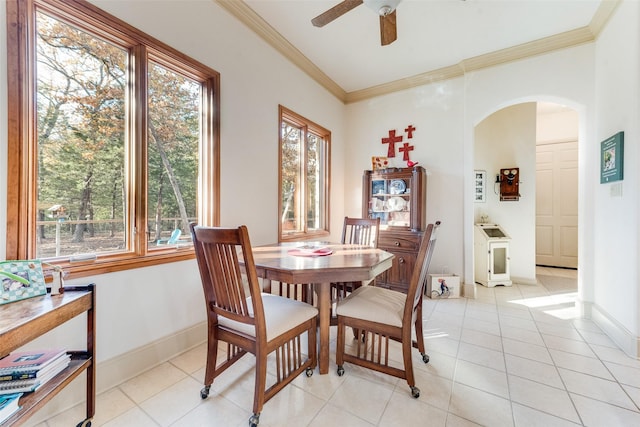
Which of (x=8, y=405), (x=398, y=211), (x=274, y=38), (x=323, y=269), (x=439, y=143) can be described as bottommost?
(x=8, y=405)

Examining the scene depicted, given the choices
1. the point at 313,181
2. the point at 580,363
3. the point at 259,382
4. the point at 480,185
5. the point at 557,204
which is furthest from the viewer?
the point at 557,204

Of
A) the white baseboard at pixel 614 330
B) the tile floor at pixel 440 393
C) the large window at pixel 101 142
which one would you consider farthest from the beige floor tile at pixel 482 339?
the large window at pixel 101 142

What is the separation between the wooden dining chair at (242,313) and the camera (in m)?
1.31

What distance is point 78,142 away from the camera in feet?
5.24

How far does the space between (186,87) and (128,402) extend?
7.37 feet

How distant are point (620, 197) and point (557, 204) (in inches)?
135

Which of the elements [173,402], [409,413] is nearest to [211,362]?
[173,402]

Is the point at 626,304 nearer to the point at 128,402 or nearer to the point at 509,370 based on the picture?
the point at 509,370

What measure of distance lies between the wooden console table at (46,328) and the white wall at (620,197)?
3576 millimetres

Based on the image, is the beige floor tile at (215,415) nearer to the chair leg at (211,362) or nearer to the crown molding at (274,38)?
the chair leg at (211,362)

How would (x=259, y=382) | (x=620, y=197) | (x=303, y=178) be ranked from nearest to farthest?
(x=259, y=382)
(x=620, y=197)
(x=303, y=178)

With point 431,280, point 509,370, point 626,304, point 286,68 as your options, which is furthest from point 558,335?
point 286,68

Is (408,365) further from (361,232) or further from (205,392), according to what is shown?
(361,232)

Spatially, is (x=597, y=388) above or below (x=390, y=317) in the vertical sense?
below
